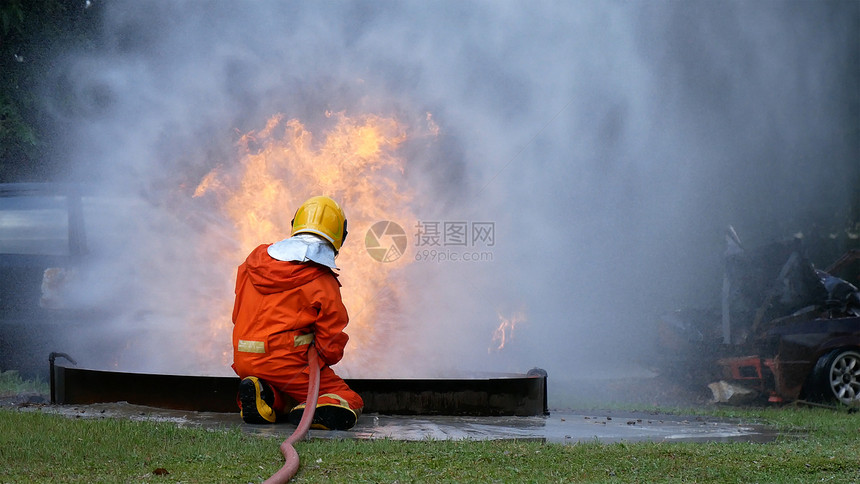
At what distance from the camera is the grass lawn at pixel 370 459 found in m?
4.46

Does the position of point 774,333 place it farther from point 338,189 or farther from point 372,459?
point 372,459

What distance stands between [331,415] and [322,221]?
1270 mm

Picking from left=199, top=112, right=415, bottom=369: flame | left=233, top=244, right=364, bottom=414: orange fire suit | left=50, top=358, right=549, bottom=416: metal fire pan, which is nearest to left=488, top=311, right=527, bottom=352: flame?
left=199, top=112, right=415, bottom=369: flame

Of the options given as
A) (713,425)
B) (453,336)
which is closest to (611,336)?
(453,336)

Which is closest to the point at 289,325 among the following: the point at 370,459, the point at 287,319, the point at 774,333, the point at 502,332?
the point at 287,319

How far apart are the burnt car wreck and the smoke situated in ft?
7.18

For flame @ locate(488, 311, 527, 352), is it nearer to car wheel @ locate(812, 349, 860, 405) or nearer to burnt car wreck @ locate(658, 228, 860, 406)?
burnt car wreck @ locate(658, 228, 860, 406)

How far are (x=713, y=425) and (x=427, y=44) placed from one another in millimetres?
5030

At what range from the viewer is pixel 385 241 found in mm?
9461

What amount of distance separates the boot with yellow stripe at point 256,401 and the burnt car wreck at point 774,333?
547cm

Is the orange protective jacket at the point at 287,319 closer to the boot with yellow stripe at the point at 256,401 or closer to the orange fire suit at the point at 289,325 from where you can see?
the orange fire suit at the point at 289,325

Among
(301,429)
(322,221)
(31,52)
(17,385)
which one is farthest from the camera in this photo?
(31,52)

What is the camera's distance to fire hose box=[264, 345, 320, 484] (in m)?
4.25

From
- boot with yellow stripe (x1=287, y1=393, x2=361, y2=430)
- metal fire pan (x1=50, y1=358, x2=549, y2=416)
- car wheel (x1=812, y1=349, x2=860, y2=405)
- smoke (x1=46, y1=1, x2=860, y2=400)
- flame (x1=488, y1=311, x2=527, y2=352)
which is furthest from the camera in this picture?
flame (x1=488, y1=311, x2=527, y2=352)
